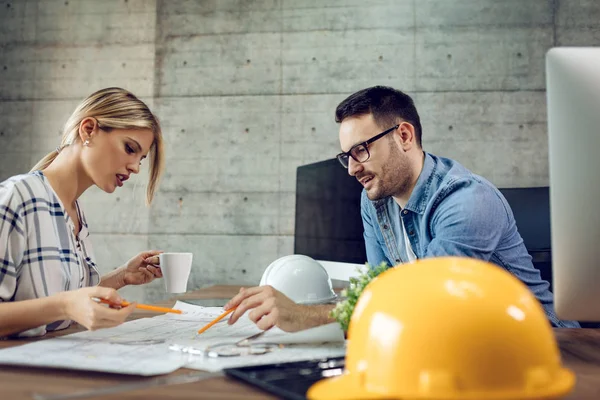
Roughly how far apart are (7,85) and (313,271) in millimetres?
2807

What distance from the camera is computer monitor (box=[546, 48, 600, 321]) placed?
2.40 feet

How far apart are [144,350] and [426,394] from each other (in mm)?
540

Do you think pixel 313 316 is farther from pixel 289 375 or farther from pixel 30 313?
pixel 30 313

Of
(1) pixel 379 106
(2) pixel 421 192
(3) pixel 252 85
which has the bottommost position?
(2) pixel 421 192

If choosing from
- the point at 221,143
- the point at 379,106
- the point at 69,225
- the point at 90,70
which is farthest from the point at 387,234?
the point at 90,70

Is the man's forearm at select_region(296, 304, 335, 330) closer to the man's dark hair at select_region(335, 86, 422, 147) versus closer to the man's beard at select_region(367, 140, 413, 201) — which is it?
the man's beard at select_region(367, 140, 413, 201)

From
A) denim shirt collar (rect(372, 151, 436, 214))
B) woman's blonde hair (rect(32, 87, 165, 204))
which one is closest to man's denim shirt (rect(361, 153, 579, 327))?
denim shirt collar (rect(372, 151, 436, 214))

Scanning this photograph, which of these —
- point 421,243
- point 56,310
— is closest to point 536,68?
point 421,243

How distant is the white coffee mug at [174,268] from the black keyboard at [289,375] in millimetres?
686

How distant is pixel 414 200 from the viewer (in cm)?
158

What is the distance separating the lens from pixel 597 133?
0.73m

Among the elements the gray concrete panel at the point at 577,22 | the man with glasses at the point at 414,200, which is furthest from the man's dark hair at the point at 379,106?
the gray concrete panel at the point at 577,22

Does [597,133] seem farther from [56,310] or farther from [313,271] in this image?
[56,310]

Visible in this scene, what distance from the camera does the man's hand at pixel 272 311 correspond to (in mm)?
955
